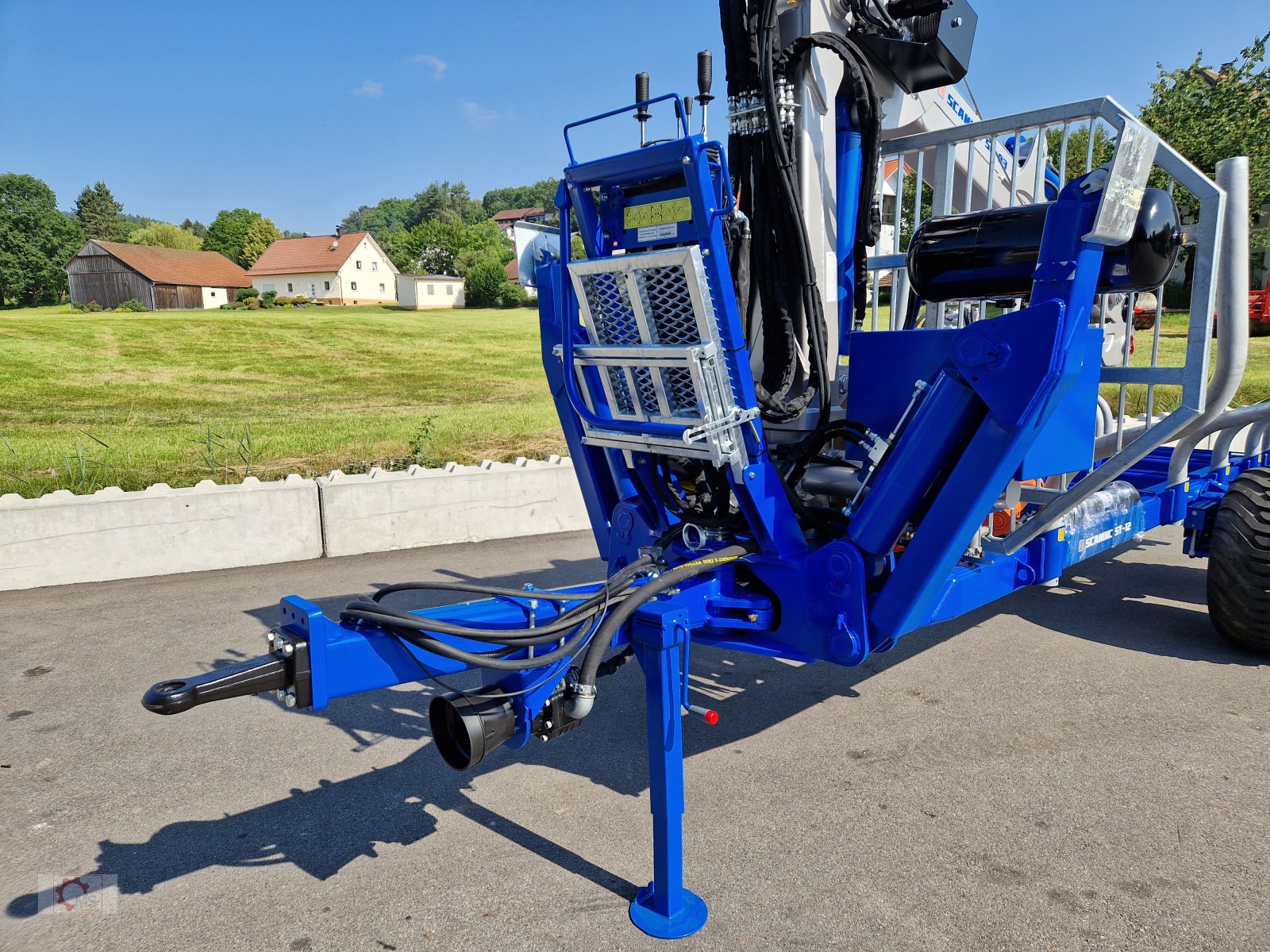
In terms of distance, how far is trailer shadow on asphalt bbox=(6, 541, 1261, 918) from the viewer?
325cm

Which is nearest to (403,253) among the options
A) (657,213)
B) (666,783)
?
(657,213)

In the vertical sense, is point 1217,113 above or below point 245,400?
above

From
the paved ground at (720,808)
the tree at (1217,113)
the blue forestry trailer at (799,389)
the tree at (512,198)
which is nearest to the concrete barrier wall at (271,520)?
the paved ground at (720,808)

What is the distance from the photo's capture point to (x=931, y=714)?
4340 millimetres

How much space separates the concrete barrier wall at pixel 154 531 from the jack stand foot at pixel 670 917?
4.86m

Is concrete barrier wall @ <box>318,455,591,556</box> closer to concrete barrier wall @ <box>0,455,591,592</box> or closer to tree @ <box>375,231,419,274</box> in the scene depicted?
concrete barrier wall @ <box>0,455,591,592</box>

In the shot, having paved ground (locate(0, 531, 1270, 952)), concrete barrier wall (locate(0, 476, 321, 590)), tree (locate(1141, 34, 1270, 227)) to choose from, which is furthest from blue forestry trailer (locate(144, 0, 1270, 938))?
tree (locate(1141, 34, 1270, 227))

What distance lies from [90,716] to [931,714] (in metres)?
3.93

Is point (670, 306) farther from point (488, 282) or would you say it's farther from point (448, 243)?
point (448, 243)

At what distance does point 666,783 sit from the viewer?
2.79m

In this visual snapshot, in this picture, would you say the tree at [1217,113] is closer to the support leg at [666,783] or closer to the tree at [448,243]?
the support leg at [666,783]

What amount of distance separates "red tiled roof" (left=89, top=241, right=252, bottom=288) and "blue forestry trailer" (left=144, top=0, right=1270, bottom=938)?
70249 mm

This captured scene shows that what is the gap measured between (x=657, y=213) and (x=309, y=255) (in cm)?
7910

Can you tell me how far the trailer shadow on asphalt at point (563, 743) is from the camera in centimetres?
325
